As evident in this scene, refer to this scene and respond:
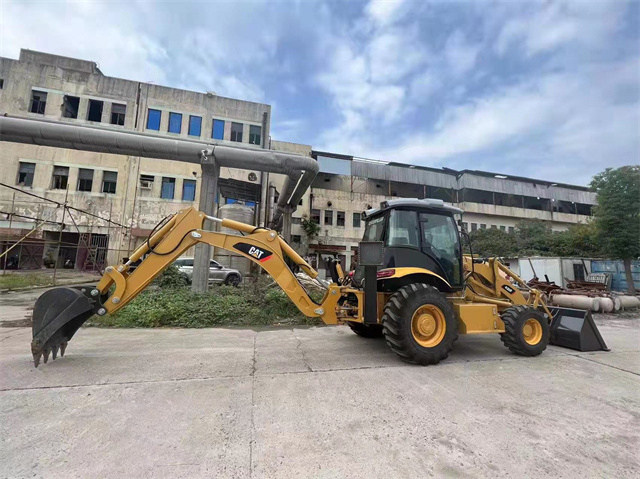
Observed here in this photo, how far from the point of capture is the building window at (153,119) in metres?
22.9

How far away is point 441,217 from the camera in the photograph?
16.8 feet

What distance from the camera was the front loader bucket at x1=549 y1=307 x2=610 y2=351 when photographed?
5316mm

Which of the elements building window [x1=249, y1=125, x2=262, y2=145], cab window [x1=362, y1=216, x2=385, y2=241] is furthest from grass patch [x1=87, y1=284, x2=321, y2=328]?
building window [x1=249, y1=125, x2=262, y2=145]

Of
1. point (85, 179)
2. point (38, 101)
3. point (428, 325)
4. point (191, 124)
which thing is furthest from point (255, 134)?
point (428, 325)

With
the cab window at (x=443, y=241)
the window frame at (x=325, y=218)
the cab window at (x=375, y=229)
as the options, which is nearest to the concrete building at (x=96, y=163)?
the window frame at (x=325, y=218)

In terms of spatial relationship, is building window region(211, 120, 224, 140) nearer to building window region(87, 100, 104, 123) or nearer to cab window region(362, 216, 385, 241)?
building window region(87, 100, 104, 123)

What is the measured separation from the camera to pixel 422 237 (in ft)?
16.0

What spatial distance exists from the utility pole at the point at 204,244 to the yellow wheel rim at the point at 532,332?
801 cm

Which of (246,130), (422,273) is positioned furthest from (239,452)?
(246,130)

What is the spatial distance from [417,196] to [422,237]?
3057 cm

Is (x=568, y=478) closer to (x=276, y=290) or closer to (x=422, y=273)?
(x=422, y=273)

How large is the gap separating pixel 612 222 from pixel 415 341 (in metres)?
15.5

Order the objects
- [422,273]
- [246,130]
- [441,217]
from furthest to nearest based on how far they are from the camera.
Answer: [246,130] < [441,217] < [422,273]

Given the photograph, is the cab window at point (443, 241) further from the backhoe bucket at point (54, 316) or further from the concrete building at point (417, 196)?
the concrete building at point (417, 196)
